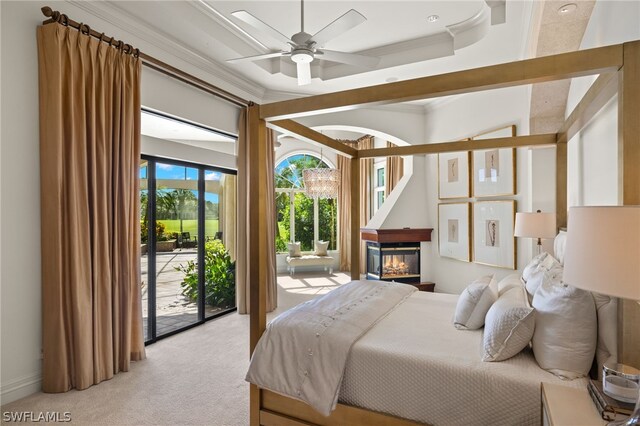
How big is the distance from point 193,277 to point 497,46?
4154mm

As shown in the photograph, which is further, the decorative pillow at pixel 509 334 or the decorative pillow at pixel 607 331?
the decorative pillow at pixel 509 334

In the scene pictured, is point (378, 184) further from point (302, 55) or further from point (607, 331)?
point (607, 331)

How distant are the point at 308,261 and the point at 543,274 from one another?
551 cm

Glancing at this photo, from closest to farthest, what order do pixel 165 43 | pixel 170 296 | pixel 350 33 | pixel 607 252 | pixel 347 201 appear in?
pixel 607 252 → pixel 165 43 → pixel 350 33 → pixel 170 296 → pixel 347 201

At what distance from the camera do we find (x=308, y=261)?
24.5 feet

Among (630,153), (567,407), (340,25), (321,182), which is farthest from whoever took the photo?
(321,182)

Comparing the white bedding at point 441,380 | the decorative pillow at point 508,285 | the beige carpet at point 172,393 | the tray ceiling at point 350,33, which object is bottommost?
the beige carpet at point 172,393

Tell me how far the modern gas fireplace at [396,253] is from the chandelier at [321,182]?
1185mm

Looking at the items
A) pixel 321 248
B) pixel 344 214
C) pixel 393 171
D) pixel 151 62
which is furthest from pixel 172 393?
pixel 344 214

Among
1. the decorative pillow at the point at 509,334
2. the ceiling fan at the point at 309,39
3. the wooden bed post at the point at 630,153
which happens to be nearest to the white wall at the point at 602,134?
the wooden bed post at the point at 630,153

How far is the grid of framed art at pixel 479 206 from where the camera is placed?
4.38 metres

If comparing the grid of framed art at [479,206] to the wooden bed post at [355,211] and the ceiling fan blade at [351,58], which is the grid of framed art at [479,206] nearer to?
the wooden bed post at [355,211]

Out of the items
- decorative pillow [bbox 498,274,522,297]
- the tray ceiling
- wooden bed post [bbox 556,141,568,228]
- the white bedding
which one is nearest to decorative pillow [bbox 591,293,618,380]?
the white bedding

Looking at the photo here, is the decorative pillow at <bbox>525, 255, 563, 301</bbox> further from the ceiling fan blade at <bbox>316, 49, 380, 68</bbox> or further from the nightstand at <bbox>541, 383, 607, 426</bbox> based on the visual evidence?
the ceiling fan blade at <bbox>316, 49, 380, 68</bbox>
